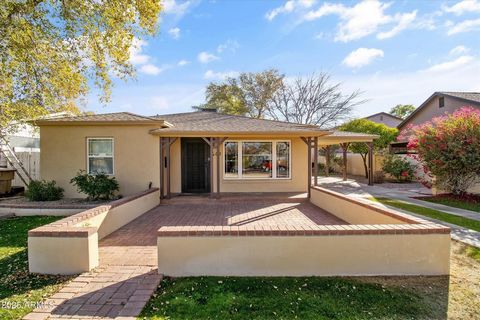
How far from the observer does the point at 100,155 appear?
981cm

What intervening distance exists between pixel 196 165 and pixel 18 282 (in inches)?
304

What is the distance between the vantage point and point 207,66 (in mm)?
22953

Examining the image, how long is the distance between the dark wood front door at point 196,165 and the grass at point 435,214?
715 cm

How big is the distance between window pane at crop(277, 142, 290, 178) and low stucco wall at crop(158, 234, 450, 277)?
7.13 m

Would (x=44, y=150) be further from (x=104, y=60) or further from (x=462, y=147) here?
(x=462, y=147)

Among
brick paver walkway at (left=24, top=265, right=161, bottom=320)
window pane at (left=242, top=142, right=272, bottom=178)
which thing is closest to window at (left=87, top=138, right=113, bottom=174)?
window pane at (left=242, top=142, right=272, bottom=178)

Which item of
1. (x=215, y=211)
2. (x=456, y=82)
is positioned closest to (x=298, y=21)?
(x=215, y=211)

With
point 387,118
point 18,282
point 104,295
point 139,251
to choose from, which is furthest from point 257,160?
point 387,118

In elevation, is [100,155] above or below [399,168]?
above

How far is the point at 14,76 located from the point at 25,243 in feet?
18.2

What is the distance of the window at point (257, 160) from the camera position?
36.1 feet

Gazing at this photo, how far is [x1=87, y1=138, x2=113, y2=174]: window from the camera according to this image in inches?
385

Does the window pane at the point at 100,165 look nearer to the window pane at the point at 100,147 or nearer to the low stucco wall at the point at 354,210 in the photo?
the window pane at the point at 100,147

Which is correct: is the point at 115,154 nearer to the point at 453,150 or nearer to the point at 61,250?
the point at 61,250
